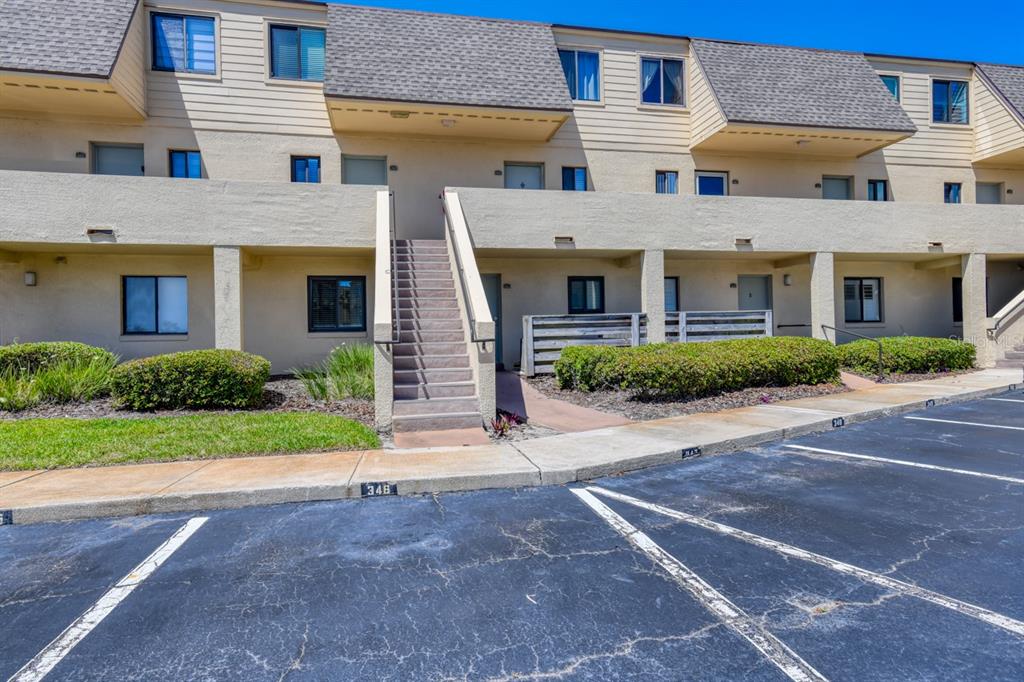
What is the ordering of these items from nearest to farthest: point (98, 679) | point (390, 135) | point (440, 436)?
point (98, 679) → point (440, 436) → point (390, 135)

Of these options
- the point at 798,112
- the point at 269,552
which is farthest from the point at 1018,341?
the point at 269,552

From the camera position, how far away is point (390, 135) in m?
14.5

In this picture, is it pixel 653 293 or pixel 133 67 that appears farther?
pixel 653 293

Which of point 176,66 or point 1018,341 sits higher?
point 176,66

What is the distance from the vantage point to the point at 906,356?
544 inches

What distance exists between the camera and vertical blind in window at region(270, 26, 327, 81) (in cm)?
1420

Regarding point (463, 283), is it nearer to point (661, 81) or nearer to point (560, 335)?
point (560, 335)

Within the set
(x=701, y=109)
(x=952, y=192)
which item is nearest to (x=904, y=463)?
(x=701, y=109)

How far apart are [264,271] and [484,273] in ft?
18.1

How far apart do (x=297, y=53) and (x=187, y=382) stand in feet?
31.1

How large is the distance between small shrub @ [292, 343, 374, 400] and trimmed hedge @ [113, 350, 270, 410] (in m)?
1.06

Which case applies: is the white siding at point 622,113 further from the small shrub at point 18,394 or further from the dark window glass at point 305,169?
the small shrub at point 18,394

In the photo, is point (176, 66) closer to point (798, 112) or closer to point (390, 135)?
point (390, 135)

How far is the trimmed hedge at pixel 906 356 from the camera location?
45.1 ft
